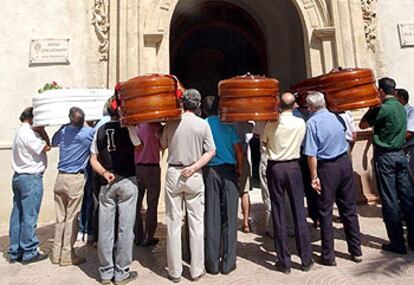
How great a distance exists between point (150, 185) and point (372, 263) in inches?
111

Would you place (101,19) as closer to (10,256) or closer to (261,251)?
(10,256)

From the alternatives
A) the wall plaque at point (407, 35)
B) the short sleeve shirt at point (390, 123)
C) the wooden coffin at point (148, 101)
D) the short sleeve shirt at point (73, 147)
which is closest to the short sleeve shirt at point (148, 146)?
the short sleeve shirt at point (73, 147)

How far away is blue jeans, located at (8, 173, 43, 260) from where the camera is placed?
163 inches

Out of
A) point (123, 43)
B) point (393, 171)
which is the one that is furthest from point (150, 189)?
point (123, 43)

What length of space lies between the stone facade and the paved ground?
2.32 meters

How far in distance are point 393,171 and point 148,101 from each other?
2.99 metres

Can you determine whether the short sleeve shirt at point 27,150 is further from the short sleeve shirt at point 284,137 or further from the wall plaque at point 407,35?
the wall plaque at point 407,35

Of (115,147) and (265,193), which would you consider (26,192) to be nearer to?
(115,147)

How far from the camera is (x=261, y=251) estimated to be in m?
4.19

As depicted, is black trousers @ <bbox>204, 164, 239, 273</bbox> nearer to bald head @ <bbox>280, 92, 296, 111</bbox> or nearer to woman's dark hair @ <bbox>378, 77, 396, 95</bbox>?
bald head @ <bbox>280, 92, 296, 111</bbox>

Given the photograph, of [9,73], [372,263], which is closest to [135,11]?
[9,73]

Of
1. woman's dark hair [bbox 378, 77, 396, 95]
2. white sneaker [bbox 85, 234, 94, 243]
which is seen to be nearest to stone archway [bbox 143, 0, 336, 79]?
woman's dark hair [bbox 378, 77, 396, 95]

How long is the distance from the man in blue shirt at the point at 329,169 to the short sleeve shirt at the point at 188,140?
1164 mm

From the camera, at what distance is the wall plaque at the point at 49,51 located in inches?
248
